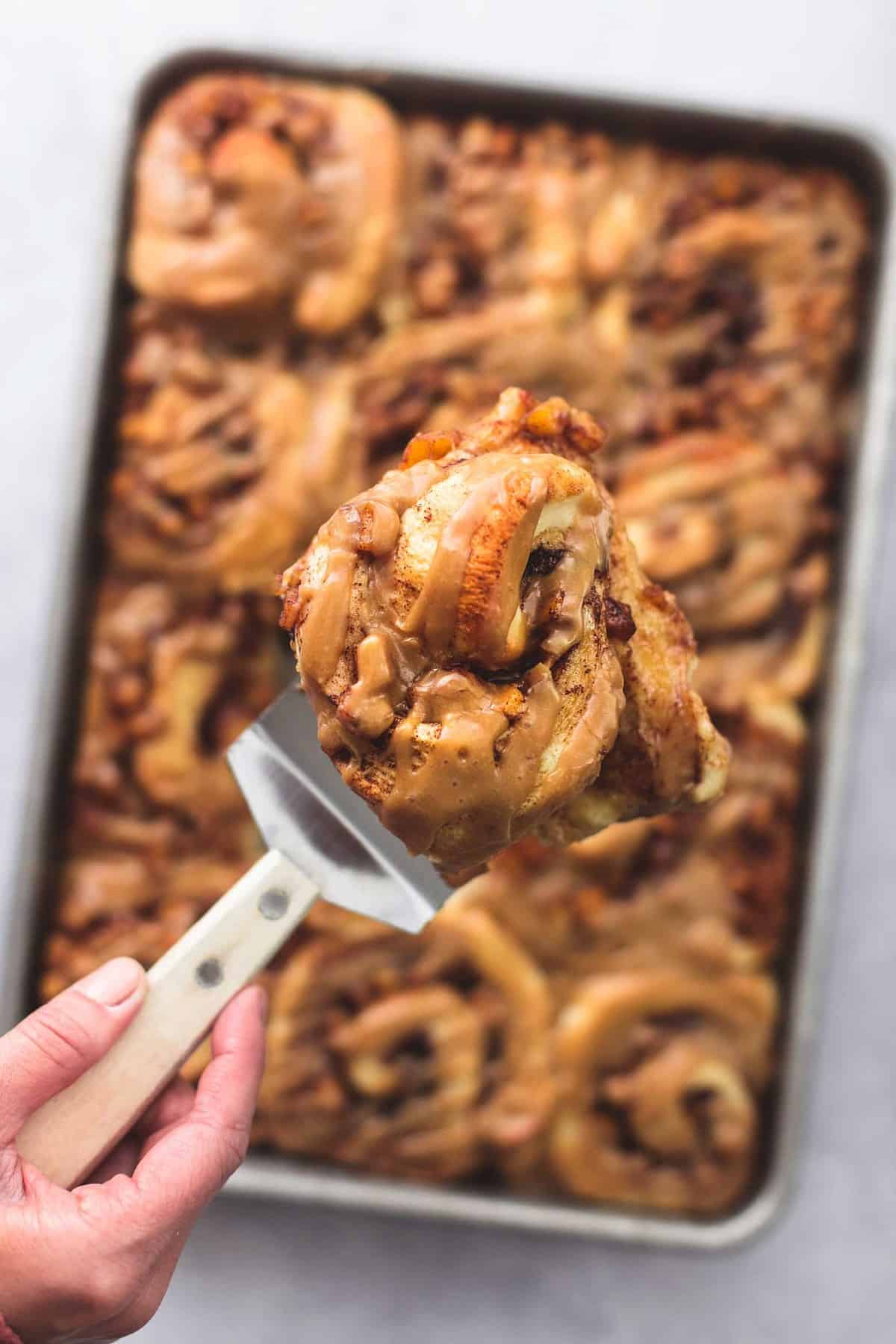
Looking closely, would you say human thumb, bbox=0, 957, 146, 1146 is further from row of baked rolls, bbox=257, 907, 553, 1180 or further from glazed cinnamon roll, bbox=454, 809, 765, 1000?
glazed cinnamon roll, bbox=454, 809, 765, 1000

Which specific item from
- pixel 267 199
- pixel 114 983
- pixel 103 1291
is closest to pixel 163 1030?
pixel 114 983

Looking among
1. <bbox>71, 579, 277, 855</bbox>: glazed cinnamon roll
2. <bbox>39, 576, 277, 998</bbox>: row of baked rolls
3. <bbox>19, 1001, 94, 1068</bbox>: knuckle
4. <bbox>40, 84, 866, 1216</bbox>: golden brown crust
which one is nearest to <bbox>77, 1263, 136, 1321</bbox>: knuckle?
<bbox>19, 1001, 94, 1068</bbox>: knuckle

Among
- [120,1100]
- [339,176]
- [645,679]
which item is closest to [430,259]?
[339,176]

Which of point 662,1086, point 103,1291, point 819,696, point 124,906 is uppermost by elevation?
point 103,1291

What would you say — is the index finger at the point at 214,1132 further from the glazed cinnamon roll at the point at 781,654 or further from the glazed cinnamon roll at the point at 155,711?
the glazed cinnamon roll at the point at 781,654

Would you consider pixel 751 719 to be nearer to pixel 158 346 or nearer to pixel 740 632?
pixel 740 632

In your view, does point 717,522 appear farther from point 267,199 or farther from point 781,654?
point 267,199

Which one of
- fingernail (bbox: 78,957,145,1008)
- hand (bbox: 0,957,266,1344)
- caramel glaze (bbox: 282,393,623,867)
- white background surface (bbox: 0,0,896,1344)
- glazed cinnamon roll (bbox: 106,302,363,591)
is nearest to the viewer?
caramel glaze (bbox: 282,393,623,867)
